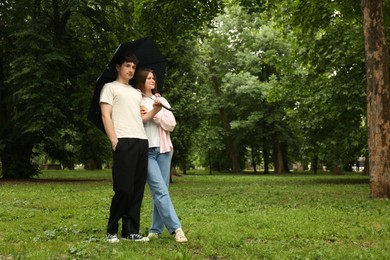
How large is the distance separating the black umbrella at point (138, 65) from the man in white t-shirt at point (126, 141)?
3.8 inches

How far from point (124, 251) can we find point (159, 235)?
1.29 metres

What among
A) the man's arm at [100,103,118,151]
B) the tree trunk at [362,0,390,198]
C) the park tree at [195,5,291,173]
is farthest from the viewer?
the park tree at [195,5,291,173]

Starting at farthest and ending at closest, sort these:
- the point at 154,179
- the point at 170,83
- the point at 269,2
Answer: the point at 170,83 → the point at 269,2 → the point at 154,179

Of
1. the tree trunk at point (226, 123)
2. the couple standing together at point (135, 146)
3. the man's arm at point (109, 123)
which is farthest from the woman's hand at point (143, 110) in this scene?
the tree trunk at point (226, 123)

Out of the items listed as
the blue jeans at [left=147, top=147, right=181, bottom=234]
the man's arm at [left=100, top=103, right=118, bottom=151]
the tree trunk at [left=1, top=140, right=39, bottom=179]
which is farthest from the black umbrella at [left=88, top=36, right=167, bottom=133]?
the tree trunk at [left=1, top=140, right=39, bottom=179]

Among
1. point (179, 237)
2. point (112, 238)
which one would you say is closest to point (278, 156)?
point (179, 237)

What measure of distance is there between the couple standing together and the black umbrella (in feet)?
0.34

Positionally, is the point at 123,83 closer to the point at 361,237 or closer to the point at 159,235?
the point at 159,235

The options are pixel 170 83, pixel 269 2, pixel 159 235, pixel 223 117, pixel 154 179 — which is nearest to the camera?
pixel 154 179

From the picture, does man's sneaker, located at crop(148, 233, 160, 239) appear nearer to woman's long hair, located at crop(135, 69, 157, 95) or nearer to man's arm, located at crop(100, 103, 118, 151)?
man's arm, located at crop(100, 103, 118, 151)

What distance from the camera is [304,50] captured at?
22.1m

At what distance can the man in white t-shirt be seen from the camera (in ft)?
20.4

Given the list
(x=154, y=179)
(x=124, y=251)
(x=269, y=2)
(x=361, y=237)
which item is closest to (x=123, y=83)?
(x=154, y=179)

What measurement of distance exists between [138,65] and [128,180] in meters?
1.70
